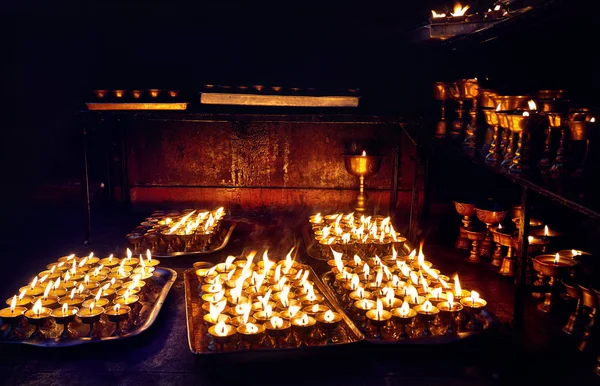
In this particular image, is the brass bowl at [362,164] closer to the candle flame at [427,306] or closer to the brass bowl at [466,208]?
the brass bowl at [466,208]

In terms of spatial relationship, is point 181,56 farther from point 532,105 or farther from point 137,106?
point 532,105

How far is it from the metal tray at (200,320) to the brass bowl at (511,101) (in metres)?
2.36

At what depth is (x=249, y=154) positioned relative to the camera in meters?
8.44

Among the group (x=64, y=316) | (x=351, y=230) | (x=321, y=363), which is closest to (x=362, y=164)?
(x=351, y=230)

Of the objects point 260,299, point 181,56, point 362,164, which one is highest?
point 181,56

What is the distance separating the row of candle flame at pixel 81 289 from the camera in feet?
13.2

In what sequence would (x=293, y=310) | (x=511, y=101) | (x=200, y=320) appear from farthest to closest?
1. (x=511, y=101)
2. (x=200, y=320)
3. (x=293, y=310)

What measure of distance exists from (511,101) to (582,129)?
99 cm

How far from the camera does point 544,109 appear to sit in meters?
4.02

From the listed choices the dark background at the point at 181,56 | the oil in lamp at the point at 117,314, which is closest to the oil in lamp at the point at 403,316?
the oil in lamp at the point at 117,314

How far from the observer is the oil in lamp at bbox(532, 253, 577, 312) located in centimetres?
434

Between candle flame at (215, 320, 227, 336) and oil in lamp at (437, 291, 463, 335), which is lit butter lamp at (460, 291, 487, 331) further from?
candle flame at (215, 320, 227, 336)

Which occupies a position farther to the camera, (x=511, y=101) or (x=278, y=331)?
(x=511, y=101)

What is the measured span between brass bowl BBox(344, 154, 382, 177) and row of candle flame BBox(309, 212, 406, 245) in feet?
2.26
